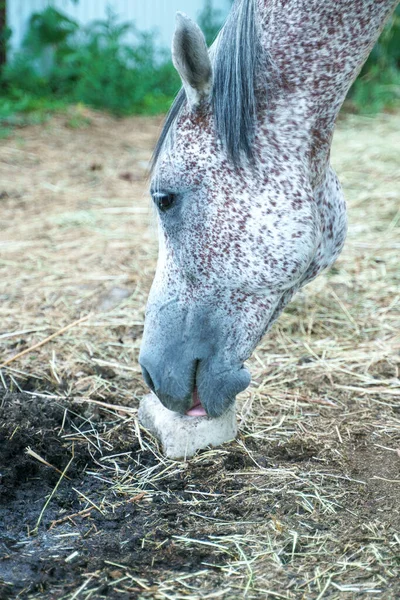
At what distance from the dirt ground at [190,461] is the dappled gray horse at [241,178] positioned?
350 millimetres

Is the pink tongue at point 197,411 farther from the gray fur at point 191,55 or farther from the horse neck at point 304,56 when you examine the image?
the gray fur at point 191,55

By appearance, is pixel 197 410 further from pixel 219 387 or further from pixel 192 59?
pixel 192 59

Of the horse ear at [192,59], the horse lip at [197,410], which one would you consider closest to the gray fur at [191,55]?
the horse ear at [192,59]

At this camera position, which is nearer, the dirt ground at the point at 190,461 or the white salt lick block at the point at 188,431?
the dirt ground at the point at 190,461

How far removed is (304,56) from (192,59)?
0.36m

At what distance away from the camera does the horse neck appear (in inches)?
89.4

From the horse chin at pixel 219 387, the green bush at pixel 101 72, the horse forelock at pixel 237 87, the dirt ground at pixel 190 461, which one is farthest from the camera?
the green bush at pixel 101 72

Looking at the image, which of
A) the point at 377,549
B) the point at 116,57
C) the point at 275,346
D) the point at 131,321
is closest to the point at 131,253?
the point at 131,321

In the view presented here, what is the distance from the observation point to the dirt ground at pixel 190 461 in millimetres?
1919

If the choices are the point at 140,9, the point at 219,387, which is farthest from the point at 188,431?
the point at 140,9

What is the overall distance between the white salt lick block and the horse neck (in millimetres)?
920

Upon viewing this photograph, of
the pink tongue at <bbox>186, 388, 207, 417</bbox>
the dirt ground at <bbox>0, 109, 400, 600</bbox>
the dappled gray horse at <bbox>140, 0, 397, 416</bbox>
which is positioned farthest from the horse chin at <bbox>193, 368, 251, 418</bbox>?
the dirt ground at <bbox>0, 109, 400, 600</bbox>

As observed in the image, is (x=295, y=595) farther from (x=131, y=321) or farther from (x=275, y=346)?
(x=131, y=321)

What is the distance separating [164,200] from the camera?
2.30 meters
